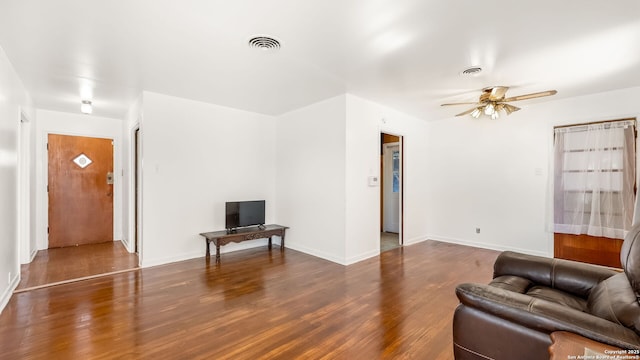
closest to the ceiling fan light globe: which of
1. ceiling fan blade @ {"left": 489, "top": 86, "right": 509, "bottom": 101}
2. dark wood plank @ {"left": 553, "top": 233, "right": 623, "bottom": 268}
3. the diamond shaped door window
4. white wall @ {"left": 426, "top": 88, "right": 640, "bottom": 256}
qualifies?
ceiling fan blade @ {"left": 489, "top": 86, "right": 509, "bottom": 101}

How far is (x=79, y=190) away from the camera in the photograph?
18.5 feet

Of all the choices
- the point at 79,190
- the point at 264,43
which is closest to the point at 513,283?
the point at 264,43

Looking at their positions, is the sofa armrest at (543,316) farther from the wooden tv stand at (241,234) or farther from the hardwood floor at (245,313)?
the wooden tv stand at (241,234)

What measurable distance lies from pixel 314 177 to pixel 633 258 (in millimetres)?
3745

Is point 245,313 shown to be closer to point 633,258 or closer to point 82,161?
point 633,258

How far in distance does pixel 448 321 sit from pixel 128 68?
4138 millimetres

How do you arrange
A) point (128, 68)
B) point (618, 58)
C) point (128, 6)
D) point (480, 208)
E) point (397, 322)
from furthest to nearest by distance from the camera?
point (480, 208)
point (128, 68)
point (618, 58)
point (397, 322)
point (128, 6)

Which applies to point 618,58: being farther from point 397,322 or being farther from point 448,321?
point 397,322

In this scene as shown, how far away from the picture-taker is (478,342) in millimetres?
1647

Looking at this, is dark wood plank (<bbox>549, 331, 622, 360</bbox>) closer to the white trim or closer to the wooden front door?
the white trim

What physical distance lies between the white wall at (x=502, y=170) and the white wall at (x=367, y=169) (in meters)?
0.77

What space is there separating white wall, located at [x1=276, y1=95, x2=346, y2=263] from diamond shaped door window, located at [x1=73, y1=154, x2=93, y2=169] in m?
3.69

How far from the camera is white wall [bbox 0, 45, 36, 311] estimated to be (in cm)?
284

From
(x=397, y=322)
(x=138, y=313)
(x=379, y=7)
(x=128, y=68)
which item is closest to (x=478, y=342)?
(x=397, y=322)
